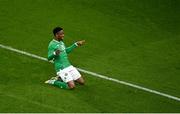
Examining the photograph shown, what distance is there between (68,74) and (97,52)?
375 centimetres

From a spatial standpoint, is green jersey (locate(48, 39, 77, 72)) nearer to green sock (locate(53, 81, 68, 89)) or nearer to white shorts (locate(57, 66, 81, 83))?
white shorts (locate(57, 66, 81, 83))

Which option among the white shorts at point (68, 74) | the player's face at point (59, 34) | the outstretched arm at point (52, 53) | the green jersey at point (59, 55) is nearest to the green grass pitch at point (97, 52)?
the white shorts at point (68, 74)

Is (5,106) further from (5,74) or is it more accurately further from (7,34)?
(7,34)

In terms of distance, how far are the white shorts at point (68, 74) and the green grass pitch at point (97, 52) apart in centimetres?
41

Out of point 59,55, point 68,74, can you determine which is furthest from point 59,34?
point 68,74

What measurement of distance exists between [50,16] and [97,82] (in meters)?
6.27

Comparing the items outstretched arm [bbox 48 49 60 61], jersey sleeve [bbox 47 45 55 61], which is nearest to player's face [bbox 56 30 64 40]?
jersey sleeve [bbox 47 45 55 61]

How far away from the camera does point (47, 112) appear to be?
556 inches

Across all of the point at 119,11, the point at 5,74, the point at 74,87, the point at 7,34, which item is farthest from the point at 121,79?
the point at 119,11

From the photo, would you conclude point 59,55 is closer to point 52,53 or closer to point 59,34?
point 52,53

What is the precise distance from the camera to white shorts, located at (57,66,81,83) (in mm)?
16062

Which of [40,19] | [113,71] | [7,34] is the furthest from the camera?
[40,19]

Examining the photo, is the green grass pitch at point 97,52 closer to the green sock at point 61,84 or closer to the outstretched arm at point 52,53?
the green sock at point 61,84

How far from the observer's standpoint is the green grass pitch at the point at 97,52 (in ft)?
50.1
